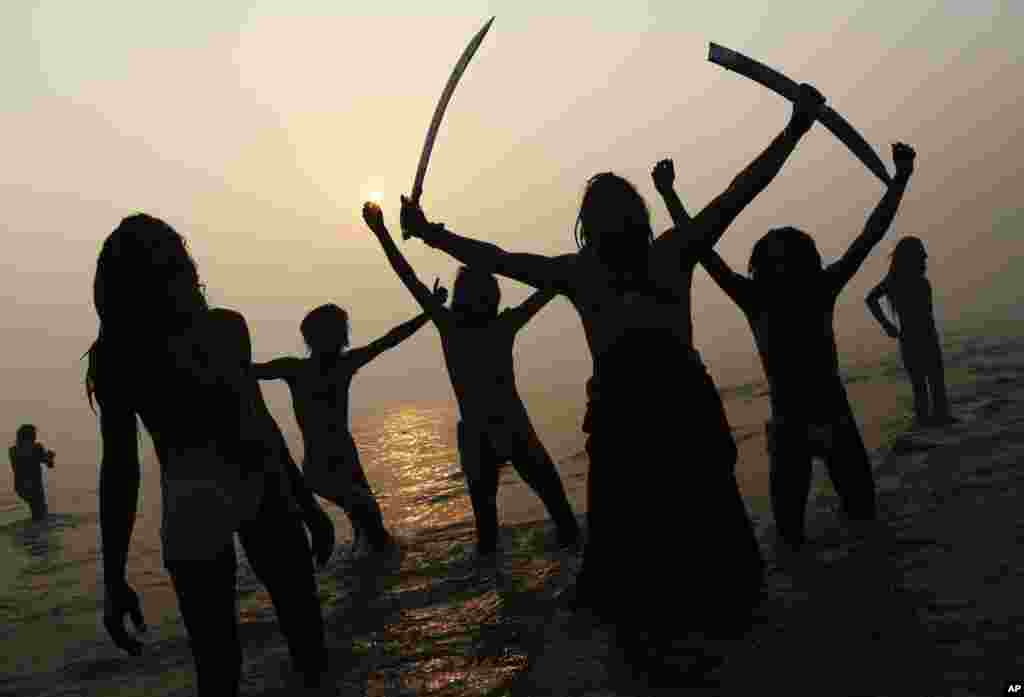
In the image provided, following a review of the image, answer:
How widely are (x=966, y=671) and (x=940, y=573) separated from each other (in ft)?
3.99

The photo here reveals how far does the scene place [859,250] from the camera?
4590 millimetres

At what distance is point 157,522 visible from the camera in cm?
1426

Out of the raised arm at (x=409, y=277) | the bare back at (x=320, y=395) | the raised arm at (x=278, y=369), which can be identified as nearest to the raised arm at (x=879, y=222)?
the raised arm at (x=409, y=277)

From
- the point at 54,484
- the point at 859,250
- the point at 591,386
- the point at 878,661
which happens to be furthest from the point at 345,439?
the point at 54,484

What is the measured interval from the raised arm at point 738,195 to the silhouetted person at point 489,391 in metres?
2.40

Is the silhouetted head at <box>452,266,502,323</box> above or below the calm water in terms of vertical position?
above

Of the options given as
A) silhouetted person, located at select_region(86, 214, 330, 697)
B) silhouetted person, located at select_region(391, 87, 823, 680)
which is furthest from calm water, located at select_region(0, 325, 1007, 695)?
silhouetted person, located at select_region(86, 214, 330, 697)

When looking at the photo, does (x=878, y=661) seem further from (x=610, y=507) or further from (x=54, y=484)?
(x=54, y=484)

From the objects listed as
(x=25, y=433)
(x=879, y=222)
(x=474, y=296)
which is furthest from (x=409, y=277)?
(x=25, y=433)

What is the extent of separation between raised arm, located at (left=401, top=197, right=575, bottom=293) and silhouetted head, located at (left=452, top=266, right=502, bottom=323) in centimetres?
237

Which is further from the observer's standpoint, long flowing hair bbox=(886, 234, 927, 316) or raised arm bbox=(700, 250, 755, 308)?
long flowing hair bbox=(886, 234, 927, 316)

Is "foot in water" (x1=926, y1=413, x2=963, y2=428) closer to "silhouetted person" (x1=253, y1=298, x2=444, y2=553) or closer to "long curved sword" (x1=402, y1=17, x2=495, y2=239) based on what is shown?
"silhouetted person" (x1=253, y1=298, x2=444, y2=553)

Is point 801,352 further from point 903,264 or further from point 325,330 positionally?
point 903,264

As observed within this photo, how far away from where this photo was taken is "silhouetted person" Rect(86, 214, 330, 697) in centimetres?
277
